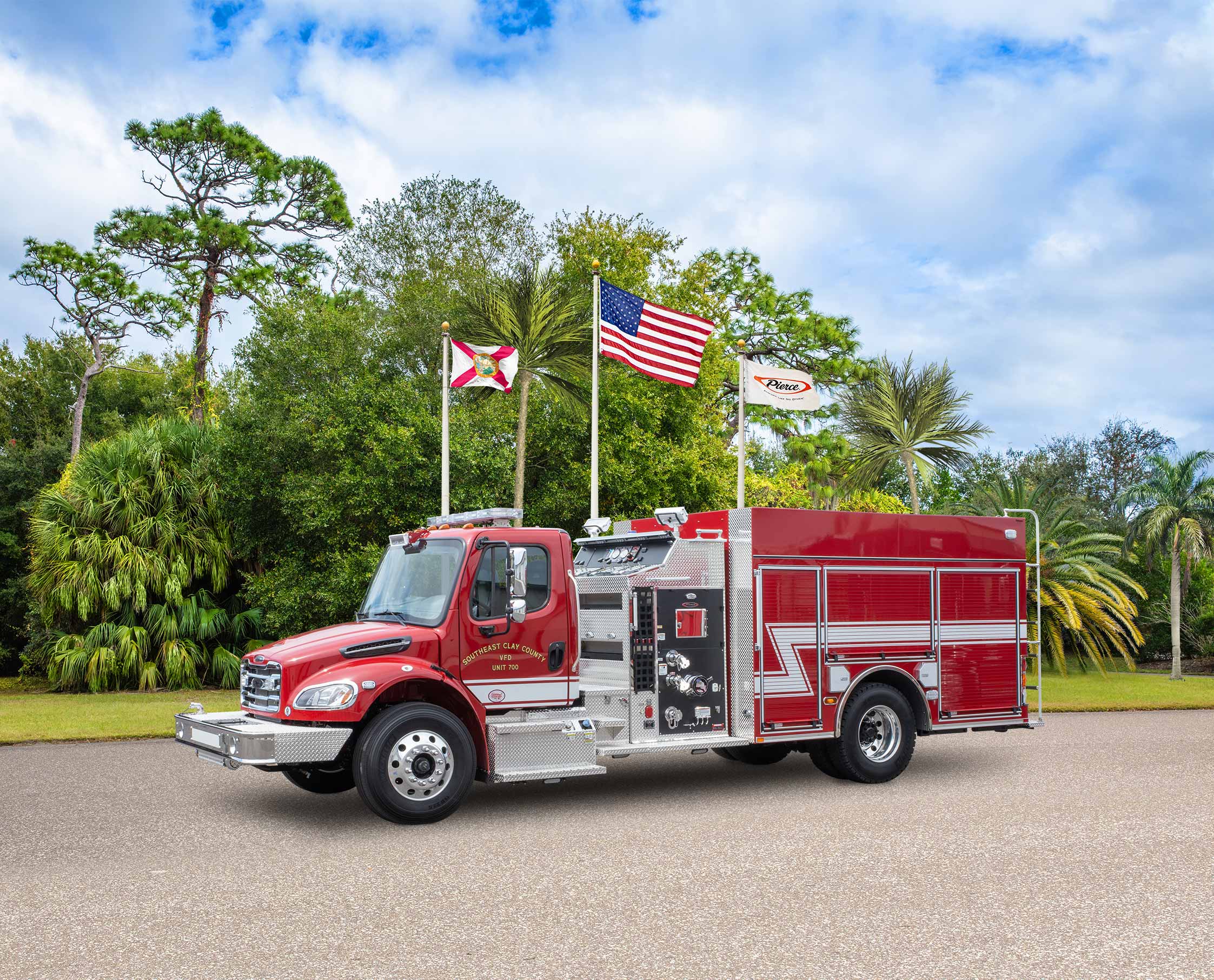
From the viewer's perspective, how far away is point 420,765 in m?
8.91

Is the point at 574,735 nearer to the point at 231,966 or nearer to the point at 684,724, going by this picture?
the point at 684,724

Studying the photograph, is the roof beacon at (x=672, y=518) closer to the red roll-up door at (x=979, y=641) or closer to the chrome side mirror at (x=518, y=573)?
the chrome side mirror at (x=518, y=573)

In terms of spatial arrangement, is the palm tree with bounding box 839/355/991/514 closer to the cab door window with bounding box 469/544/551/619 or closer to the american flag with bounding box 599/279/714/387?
the american flag with bounding box 599/279/714/387

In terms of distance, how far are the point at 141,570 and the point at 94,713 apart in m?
5.37

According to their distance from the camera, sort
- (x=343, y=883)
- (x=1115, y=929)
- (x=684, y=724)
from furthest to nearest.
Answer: (x=684, y=724)
(x=343, y=883)
(x=1115, y=929)

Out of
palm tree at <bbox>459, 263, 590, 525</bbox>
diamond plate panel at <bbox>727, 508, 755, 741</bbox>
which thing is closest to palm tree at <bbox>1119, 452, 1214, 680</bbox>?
palm tree at <bbox>459, 263, 590, 525</bbox>

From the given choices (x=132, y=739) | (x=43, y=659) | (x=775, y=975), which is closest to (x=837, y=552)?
(x=775, y=975)

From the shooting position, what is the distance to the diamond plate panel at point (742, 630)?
10.5m

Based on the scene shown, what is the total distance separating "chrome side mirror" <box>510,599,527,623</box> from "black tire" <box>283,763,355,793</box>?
215 cm

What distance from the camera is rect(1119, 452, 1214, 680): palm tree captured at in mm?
27859

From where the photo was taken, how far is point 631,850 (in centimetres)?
809

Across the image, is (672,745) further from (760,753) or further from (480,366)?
(480,366)

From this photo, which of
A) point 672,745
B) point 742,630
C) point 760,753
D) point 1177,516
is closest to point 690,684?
point 672,745

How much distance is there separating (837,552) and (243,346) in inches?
649
